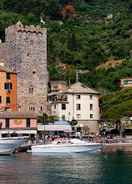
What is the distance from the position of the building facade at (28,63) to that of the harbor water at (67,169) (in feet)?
77.8

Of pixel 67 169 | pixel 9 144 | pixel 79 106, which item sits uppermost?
pixel 79 106

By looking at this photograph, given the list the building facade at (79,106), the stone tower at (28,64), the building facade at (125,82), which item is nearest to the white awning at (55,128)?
the stone tower at (28,64)

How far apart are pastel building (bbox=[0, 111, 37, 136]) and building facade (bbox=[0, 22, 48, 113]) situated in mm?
7015

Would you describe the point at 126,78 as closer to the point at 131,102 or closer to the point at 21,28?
the point at 131,102

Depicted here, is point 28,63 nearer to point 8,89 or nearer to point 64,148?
point 8,89

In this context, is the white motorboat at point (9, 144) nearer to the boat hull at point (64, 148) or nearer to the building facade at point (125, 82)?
the boat hull at point (64, 148)

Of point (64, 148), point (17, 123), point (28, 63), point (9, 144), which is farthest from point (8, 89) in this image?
point (64, 148)

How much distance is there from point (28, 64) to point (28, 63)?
0.59 ft

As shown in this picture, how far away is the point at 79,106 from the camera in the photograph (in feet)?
435

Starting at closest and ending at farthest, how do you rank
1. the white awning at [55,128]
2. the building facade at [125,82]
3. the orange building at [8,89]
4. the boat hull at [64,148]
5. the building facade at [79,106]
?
the boat hull at [64,148], the white awning at [55,128], the orange building at [8,89], the building facade at [79,106], the building facade at [125,82]

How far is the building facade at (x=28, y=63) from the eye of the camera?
123500 millimetres

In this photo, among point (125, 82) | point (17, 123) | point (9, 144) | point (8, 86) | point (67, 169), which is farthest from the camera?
point (125, 82)

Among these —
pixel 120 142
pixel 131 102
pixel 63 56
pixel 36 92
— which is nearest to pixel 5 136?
pixel 36 92

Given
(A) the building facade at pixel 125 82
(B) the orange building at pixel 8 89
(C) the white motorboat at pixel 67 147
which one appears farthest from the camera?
(A) the building facade at pixel 125 82
